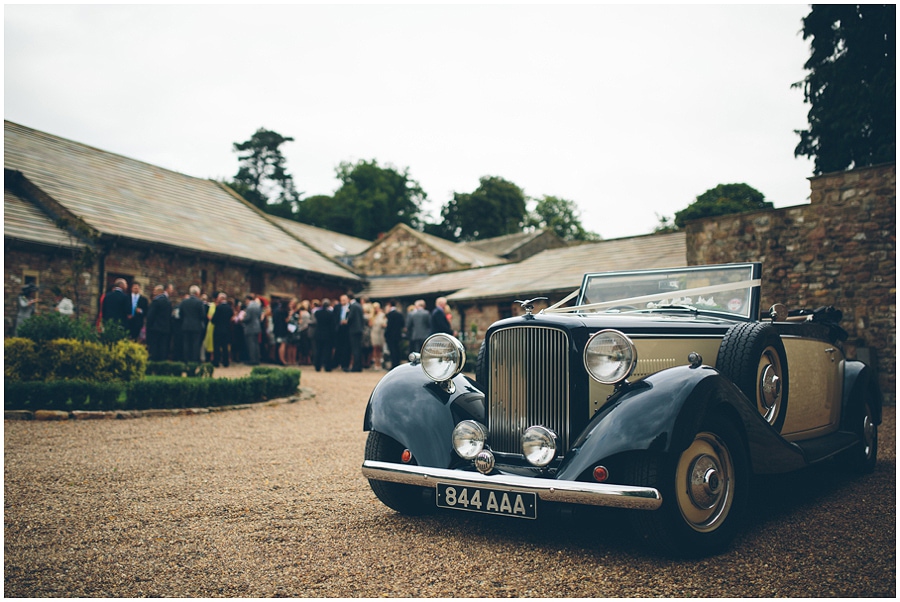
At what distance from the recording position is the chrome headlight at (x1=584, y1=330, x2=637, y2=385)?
3643 millimetres

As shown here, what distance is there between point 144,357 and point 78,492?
5597mm

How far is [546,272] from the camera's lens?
23469mm

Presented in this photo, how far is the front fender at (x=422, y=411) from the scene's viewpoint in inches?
157

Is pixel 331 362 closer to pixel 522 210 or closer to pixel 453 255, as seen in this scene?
pixel 453 255

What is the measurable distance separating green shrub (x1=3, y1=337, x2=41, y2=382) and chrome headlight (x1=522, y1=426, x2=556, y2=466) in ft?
26.3

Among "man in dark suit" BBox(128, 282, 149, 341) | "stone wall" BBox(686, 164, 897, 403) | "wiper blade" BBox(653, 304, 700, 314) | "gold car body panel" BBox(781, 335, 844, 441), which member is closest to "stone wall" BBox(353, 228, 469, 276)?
"man in dark suit" BBox(128, 282, 149, 341)

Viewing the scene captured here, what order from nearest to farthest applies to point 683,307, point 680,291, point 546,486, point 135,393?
point 546,486
point 683,307
point 680,291
point 135,393

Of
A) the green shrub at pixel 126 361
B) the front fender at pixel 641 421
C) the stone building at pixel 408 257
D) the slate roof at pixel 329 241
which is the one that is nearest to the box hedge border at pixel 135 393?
the green shrub at pixel 126 361

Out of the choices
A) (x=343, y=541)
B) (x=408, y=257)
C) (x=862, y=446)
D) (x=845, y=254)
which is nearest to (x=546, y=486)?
(x=343, y=541)

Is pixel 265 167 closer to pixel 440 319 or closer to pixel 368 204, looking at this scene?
pixel 368 204

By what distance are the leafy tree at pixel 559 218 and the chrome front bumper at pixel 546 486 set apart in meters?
66.8

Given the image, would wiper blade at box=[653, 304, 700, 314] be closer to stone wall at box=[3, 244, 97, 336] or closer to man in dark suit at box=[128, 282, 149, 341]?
man in dark suit at box=[128, 282, 149, 341]

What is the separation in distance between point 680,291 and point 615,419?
1.99 metres

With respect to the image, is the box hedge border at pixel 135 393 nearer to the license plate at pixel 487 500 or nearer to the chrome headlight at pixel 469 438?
the chrome headlight at pixel 469 438
